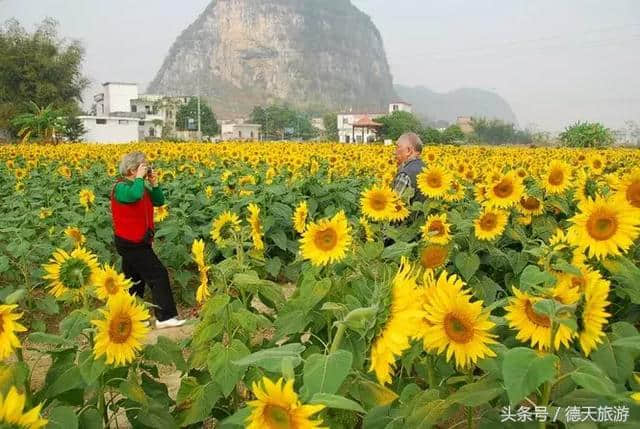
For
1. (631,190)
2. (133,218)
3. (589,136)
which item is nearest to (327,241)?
(631,190)

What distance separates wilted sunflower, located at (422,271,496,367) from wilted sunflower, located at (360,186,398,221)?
5.35ft

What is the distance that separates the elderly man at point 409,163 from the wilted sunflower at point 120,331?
2977 mm

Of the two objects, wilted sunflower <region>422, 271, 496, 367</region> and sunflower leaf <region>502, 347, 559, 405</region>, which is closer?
sunflower leaf <region>502, 347, 559, 405</region>

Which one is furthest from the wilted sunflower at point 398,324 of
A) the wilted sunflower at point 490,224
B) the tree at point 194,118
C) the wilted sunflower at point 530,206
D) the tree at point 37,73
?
the tree at point 194,118

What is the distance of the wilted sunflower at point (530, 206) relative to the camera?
3.29 meters

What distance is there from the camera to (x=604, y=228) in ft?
5.84

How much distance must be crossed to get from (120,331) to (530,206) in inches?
99.3

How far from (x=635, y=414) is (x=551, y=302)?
265mm

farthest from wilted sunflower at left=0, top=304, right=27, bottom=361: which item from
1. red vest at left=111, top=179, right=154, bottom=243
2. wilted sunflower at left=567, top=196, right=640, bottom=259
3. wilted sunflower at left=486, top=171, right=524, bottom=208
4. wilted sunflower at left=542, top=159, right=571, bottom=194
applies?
red vest at left=111, top=179, right=154, bottom=243

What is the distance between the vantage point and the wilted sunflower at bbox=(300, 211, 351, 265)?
1784 mm

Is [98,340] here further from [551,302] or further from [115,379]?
[551,302]

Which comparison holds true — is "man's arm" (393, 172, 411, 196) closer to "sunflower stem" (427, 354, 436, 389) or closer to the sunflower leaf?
"sunflower stem" (427, 354, 436, 389)

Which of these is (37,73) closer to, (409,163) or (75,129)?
(75,129)

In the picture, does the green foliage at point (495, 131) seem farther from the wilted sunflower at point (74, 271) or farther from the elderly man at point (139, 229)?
the wilted sunflower at point (74, 271)
